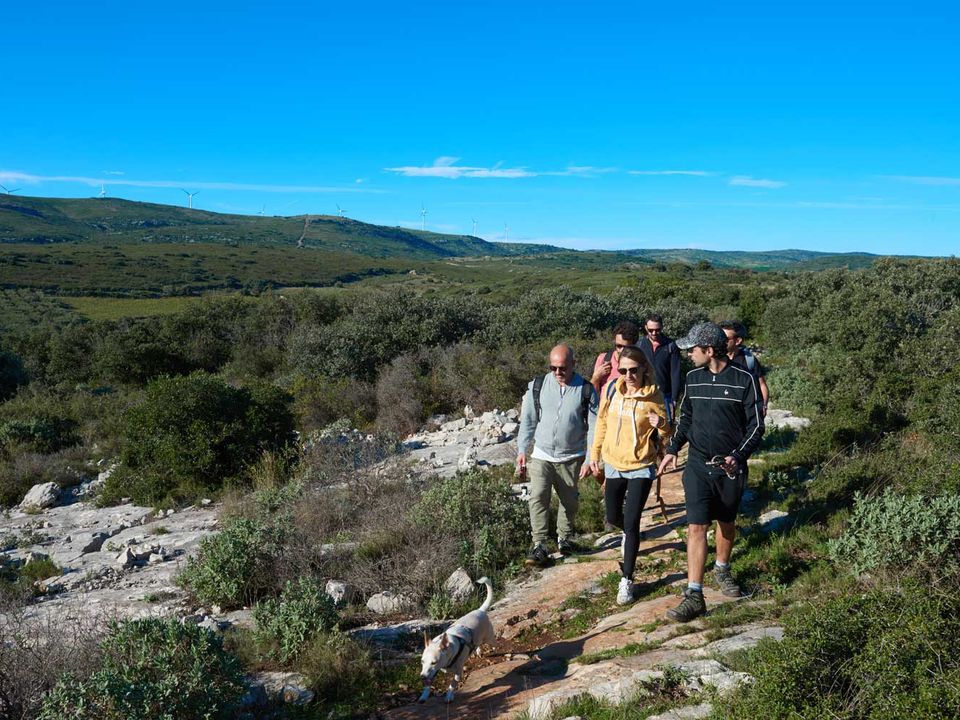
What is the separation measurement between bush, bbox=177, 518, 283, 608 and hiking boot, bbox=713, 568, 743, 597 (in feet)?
12.3

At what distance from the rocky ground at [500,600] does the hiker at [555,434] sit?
1.71ft

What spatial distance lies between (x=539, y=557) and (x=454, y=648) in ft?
5.90

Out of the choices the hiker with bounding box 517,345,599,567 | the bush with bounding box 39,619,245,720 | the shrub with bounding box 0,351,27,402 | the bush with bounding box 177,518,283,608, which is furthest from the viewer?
the shrub with bounding box 0,351,27,402

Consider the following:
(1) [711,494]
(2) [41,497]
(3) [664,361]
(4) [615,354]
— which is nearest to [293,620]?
(1) [711,494]

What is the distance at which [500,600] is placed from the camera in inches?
198

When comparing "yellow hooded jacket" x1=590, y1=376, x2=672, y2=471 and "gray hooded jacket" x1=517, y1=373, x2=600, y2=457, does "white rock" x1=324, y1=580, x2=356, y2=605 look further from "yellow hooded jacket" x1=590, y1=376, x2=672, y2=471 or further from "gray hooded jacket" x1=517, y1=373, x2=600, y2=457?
"yellow hooded jacket" x1=590, y1=376, x2=672, y2=471

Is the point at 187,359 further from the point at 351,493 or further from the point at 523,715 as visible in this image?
the point at 523,715

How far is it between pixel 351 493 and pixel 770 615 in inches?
189

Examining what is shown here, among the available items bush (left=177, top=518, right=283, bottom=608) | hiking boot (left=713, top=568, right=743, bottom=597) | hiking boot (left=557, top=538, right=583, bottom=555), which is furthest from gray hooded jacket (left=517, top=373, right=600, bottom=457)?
bush (left=177, top=518, right=283, bottom=608)

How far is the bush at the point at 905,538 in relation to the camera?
3.82 metres

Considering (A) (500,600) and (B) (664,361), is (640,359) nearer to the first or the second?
(B) (664,361)

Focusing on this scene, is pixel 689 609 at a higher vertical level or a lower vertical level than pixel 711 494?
lower

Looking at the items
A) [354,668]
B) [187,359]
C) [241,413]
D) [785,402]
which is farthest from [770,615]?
[187,359]

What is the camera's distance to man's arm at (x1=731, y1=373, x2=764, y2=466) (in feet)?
12.9
